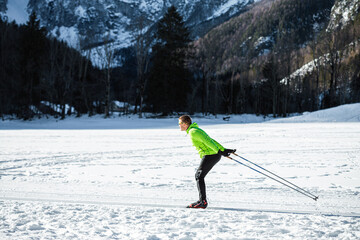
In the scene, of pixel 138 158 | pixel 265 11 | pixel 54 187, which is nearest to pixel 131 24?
pixel 138 158

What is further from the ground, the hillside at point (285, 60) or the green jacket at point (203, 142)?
the hillside at point (285, 60)

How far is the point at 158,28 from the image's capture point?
128 feet

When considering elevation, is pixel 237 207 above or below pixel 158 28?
below

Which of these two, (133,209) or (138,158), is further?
(138,158)

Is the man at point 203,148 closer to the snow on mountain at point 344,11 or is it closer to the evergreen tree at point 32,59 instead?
the evergreen tree at point 32,59

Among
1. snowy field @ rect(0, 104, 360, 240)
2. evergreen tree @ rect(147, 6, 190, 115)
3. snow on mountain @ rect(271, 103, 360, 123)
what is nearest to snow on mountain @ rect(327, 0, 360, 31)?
evergreen tree @ rect(147, 6, 190, 115)

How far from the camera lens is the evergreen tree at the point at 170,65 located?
124 feet

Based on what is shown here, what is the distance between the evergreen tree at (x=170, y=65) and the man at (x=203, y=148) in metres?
32.3

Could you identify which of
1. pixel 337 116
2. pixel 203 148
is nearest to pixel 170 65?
pixel 337 116

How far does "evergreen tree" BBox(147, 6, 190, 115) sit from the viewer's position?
1484 inches

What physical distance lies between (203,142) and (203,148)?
16 cm

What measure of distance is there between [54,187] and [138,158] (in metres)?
3.94

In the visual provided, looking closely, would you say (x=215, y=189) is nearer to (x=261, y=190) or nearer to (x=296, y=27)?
(x=261, y=190)

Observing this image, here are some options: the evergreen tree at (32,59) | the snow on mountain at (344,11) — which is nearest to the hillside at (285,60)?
the snow on mountain at (344,11)
